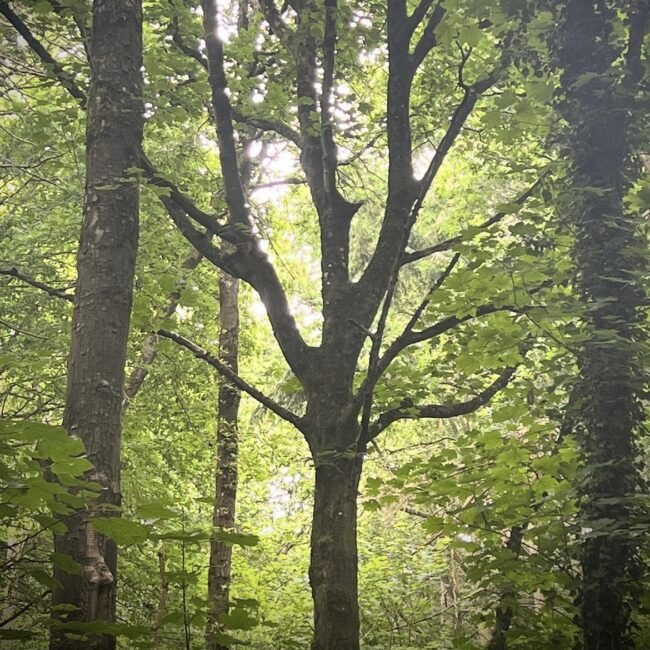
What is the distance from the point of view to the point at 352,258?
38.7 feet

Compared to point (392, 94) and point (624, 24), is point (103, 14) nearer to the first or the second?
point (392, 94)

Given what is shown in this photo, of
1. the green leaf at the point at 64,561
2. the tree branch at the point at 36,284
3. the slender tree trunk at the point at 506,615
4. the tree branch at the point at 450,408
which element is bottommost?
the slender tree trunk at the point at 506,615

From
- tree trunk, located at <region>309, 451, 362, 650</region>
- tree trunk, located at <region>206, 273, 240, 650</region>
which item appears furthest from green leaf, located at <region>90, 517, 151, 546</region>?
tree trunk, located at <region>206, 273, 240, 650</region>

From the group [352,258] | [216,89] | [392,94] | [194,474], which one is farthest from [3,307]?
[352,258]

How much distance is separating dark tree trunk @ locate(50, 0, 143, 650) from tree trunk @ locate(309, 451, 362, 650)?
5.21 ft

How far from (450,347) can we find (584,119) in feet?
6.56

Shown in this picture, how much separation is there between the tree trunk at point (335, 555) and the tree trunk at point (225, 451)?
393 centimetres

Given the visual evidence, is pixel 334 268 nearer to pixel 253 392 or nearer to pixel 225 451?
pixel 253 392

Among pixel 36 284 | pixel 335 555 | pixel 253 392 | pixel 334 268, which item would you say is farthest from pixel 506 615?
pixel 36 284

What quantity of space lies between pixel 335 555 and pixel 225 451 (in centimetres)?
481

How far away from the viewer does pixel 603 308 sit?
349 cm

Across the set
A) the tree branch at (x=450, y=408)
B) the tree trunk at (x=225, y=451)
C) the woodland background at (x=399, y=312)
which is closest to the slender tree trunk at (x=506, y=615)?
the woodland background at (x=399, y=312)

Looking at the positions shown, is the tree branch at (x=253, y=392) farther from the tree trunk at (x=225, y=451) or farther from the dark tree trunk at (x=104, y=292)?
the tree trunk at (x=225, y=451)

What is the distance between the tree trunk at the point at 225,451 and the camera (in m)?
8.12
